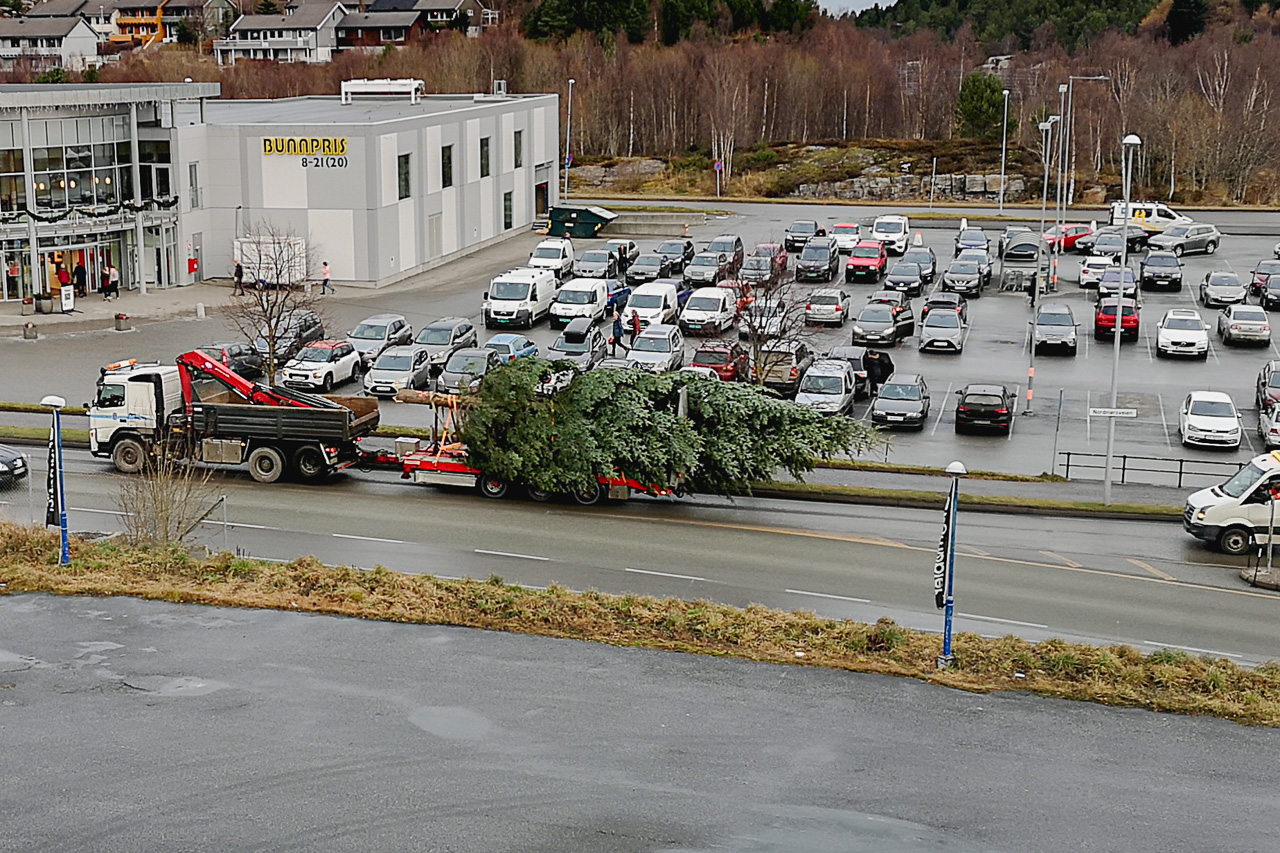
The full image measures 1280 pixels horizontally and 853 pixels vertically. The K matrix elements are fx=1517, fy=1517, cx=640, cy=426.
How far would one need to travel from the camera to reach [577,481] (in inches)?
1156

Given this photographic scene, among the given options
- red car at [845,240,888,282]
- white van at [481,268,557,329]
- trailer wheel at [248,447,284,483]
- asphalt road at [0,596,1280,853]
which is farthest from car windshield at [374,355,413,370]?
red car at [845,240,888,282]

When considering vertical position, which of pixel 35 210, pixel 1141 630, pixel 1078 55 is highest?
pixel 1078 55

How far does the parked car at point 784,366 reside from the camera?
4150cm

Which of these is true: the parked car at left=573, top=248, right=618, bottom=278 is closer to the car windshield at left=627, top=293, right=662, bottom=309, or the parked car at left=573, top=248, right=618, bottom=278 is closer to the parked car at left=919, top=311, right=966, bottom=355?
the car windshield at left=627, top=293, right=662, bottom=309

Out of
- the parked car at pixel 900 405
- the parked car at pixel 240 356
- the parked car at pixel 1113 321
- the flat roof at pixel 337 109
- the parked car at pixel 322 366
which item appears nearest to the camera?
the parked car at pixel 900 405

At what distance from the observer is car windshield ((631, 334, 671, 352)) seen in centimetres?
4459

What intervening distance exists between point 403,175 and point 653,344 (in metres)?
20.2

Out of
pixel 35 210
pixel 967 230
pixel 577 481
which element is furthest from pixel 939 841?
pixel 967 230

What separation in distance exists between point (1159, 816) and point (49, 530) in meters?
18.0

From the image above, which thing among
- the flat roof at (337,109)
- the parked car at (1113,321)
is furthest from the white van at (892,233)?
the flat roof at (337,109)

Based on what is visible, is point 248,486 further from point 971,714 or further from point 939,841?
point 939,841

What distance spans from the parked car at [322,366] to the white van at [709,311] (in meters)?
11.9

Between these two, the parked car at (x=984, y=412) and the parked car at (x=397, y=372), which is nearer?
the parked car at (x=984, y=412)

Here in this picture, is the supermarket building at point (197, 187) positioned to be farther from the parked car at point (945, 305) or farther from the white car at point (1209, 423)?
the white car at point (1209, 423)
